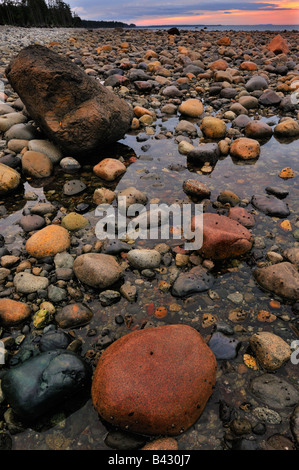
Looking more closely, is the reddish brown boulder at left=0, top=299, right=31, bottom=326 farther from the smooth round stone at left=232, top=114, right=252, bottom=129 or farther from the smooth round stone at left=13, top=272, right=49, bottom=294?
the smooth round stone at left=232, top=114, right=252, bottom=129

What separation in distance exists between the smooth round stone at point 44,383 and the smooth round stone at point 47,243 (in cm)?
124

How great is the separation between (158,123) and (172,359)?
5327 mm

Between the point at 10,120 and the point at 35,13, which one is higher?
the point at 35,13

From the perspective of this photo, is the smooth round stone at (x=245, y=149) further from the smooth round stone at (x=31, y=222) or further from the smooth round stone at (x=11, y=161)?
the smooth round stone at (x=11, y=161)

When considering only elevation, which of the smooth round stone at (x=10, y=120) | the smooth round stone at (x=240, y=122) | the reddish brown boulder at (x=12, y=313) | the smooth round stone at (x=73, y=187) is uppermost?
the smooth round stone at (x=10, y=120)

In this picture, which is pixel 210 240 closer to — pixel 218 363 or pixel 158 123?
pixel 218 363

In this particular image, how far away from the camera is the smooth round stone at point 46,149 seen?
455 centimetres

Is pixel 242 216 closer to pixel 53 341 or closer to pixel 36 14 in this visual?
pixel 53 341

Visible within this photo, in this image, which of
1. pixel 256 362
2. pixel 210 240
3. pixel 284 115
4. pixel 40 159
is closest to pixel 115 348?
pixel 256 362

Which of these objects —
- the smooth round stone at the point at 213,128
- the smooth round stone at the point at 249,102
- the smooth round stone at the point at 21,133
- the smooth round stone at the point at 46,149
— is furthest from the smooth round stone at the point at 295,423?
the smooth round stone at the point at 249,102

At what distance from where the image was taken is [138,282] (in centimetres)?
277

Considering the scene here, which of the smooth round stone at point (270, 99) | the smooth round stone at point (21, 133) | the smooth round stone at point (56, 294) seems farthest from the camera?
the smooth round stone at point (270, 99)

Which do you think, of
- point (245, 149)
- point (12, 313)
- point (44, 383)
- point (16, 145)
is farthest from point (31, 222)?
point (245, 149)

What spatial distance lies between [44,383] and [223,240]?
1907mm
